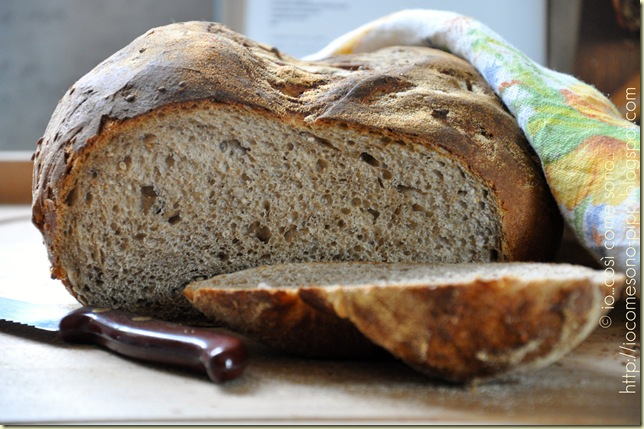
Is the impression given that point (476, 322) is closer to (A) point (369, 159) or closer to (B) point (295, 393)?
(B) point (295, 393)

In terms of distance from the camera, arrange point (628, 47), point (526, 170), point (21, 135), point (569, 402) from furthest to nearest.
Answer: point (21, 135), point (628, 47), point (526, 170), point (569, 402)

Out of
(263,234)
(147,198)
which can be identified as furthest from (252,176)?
(147,198)

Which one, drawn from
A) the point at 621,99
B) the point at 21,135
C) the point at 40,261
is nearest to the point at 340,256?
the point at 40,261

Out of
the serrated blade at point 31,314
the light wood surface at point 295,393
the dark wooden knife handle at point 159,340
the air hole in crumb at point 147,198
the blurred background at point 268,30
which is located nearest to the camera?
the light wood surface at point 295,393

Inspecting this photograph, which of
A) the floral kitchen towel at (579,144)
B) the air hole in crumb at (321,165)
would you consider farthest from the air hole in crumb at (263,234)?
the floral kitchen towel at (579,144)

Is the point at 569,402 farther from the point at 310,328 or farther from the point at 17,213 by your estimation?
the point at 17,213

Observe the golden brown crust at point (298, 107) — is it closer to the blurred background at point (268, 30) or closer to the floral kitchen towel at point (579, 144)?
the floral kitchen towel at point (579, 144)
